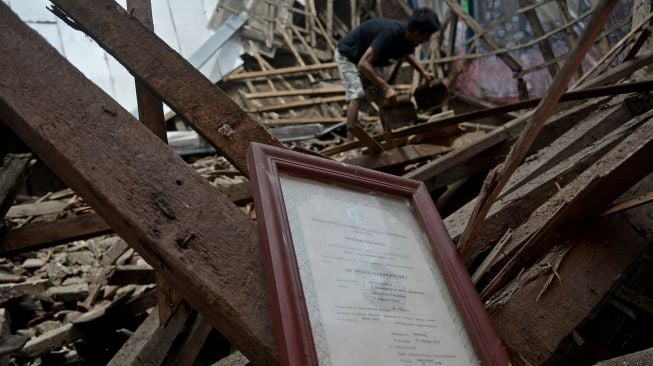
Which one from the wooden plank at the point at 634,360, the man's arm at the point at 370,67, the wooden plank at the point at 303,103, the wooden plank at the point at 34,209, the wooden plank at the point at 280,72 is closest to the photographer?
the wooden plank at the point at 634,360

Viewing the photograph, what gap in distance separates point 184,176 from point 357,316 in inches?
21.3

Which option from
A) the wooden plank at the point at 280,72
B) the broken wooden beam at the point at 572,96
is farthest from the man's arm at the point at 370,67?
the wooden plank at the point at 280,72

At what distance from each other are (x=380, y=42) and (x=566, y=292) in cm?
463

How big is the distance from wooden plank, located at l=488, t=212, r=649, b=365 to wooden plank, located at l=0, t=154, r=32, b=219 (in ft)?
8.35

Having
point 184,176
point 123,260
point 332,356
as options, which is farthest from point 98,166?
point 123,260

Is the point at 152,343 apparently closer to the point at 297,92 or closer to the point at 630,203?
the point at 630,203

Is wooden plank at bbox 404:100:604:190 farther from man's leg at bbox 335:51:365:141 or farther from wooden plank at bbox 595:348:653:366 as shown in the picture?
man's leg at bbox 335:51:365:141

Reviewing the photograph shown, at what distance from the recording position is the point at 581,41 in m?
0.99

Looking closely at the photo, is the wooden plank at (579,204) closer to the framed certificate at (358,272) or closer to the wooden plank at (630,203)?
the wooden plank at (630,203)

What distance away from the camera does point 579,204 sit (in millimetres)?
1531

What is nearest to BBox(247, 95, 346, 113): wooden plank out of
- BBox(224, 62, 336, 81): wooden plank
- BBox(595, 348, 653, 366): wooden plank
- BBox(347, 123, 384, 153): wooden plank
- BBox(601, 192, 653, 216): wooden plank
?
BBox(224, 62, 336, 81): wooden plank

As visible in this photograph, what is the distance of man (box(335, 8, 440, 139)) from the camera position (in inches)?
210

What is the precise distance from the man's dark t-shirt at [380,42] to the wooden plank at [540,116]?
15.3ft

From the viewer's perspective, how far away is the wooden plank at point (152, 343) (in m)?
2.01
